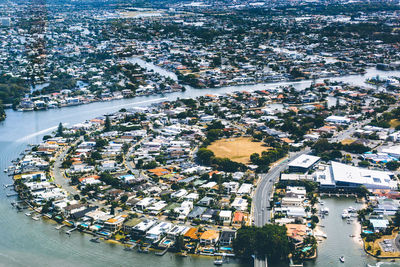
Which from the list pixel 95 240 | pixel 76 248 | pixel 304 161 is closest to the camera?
pixel 76 248

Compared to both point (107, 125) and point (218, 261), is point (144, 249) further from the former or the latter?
point (107, 125)

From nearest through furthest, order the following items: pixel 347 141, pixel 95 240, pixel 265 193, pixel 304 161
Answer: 1. pixel 95 240
2. pixel 265 193
3. pixel 304 161
4. pixel 347 141

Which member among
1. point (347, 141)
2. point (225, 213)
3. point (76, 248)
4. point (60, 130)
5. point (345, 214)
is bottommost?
point (76, 248)

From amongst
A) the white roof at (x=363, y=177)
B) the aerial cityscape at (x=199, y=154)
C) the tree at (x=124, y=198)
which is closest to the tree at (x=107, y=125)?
the aerial cityscape at (x=199, y=154)

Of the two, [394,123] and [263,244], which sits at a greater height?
[394,123]

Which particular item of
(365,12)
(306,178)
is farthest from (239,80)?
(365,12)

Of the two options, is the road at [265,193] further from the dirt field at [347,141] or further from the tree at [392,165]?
the tree at [392,165]

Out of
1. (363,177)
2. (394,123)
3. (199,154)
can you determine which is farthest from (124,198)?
(394,123)

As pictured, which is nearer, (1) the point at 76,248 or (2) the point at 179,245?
(2) the point at 179,245

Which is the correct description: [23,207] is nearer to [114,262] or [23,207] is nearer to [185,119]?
[114,262]

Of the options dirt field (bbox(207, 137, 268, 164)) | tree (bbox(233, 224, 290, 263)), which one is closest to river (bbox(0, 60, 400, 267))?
tree (bbox(233, 224, 290, 263))
